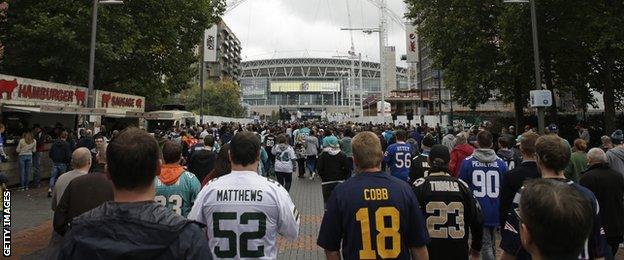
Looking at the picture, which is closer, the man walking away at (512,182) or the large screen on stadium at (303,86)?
the man walking away at (512,182)

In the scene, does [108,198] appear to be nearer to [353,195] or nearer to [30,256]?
[353,195]

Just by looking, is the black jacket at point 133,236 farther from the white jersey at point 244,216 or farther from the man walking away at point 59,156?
the man walking away at point 59,156

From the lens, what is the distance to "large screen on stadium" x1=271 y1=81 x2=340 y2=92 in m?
189

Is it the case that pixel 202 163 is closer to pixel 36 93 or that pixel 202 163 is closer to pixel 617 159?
pixel 617 159

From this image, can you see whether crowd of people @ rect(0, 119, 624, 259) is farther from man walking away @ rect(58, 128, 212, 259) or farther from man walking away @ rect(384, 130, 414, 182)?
man walking away @ rect(384, 130, 414, 182)

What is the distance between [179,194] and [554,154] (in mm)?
3560

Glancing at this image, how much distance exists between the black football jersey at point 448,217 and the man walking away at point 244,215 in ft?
5.02

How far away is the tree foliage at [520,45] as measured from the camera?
22578 mm

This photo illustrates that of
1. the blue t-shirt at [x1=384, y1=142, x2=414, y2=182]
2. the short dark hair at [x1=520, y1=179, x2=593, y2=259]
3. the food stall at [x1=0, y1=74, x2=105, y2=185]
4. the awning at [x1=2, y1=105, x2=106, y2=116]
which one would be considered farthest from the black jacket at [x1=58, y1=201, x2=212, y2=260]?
the awning at [x1=2, y1=105, x2=106, y2=116]

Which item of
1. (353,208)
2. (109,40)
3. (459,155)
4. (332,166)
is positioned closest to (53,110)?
(109,40)

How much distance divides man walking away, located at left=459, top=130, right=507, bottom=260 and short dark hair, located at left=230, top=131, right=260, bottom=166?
10.5 feet

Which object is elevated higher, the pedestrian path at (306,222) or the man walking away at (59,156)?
the man walking away at (59,156)

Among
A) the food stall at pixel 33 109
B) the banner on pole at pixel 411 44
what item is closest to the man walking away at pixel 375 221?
the food stall at pixel 33 109

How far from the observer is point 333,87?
186 metres
